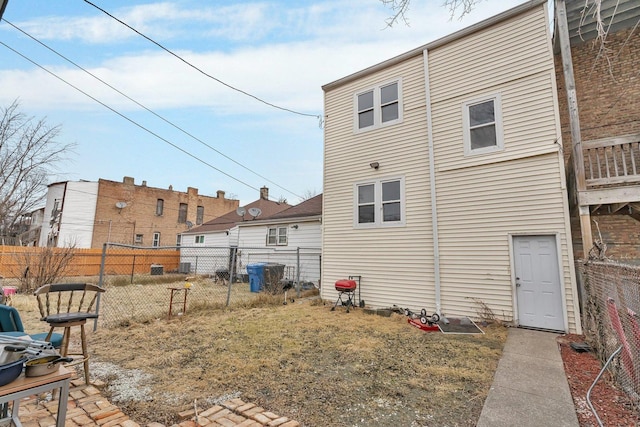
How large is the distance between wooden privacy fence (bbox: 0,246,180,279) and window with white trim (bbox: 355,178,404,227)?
9041mm

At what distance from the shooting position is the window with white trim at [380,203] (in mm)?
8156

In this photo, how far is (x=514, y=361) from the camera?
13.9 feet

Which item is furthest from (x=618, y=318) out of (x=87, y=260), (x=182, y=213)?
(x=182, y=213)

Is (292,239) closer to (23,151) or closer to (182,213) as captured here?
(23,151)

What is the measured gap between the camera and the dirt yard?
2949 mm

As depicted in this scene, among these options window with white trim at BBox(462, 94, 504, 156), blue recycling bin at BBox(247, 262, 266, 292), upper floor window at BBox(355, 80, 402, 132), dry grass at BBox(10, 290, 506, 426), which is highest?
upper floor window at BBox(355, 80, 402, 132)

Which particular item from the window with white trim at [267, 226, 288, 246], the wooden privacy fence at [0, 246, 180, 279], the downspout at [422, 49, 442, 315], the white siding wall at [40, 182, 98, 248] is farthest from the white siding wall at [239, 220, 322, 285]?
the white siding wall at [40, 182, 98, 248]

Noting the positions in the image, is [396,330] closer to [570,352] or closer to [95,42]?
[570,352]

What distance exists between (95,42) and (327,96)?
6486mm

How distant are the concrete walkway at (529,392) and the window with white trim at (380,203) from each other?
4124 mm

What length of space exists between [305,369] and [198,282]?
40.3 ft

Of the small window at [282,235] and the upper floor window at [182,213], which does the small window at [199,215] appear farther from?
the small window at [282,235]

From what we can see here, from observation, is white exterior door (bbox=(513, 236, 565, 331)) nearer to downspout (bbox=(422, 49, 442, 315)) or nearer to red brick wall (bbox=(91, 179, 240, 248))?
downspout (bbox=(422, 49, 442, 315))

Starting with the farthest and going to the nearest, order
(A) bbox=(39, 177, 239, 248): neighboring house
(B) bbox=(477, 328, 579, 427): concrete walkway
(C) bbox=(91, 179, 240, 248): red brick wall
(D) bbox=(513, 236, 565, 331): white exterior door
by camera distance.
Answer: (C) bbox=(91, 179, 240, 248): red brick wall → (A) bbox=(39, 177, 239, 248): neighboring house → (D) bbox=(513, 236, 565, 331): white exterior door → (B) bbox=(477, 328, 579, 427): concrete walkway
